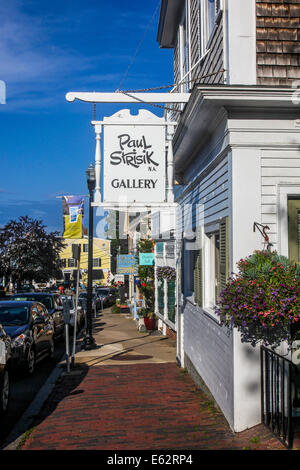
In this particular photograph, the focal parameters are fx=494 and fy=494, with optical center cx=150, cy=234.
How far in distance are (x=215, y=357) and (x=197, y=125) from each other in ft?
11.1

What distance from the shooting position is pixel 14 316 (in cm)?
1110

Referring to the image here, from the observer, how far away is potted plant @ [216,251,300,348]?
5047 mm

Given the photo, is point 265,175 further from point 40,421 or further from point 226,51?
point 40,421

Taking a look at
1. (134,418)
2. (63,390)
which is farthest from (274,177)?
(63,390)

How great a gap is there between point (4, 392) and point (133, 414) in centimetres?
191

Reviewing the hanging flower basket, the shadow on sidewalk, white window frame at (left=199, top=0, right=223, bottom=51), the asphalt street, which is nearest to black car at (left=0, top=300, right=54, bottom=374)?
the asphalt street

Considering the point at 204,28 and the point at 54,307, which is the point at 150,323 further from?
the point at 204,28

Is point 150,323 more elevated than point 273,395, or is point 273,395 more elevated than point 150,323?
point 273,395

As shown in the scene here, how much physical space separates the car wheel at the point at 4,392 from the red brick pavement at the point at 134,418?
54cm

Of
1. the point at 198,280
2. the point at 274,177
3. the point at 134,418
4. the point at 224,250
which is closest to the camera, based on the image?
the point at 274,177

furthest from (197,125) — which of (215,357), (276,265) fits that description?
(215,357)

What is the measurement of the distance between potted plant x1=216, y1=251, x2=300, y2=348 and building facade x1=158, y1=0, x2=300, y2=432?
1.09 ft

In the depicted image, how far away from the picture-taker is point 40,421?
704cm
